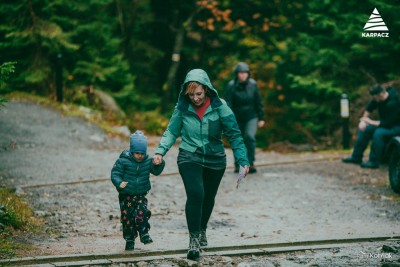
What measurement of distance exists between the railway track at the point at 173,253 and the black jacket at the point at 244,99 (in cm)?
615

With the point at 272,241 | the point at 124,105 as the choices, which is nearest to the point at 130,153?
the point at 272,241

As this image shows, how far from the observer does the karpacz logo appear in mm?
18172

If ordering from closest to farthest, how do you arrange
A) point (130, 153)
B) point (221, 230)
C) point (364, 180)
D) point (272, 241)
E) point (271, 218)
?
point (130, 153), point (272, 241), point (221, 230), point (271, 218), point (364, 180)

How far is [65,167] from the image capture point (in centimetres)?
1495

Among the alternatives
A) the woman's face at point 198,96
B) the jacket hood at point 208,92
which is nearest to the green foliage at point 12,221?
the jacket hood at point 208,92

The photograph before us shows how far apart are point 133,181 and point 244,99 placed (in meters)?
6.88

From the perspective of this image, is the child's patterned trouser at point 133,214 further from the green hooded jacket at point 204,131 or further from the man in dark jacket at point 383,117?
the man in dark jacket at point 383,117

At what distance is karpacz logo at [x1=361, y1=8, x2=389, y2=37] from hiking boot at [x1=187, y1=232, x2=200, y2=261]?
37.5 ft

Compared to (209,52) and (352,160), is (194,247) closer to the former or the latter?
(352,160)

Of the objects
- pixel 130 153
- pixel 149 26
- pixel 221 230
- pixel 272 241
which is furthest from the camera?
pixel 149 26

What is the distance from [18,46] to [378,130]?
1170 cm

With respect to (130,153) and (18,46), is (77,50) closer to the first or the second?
(18,46)

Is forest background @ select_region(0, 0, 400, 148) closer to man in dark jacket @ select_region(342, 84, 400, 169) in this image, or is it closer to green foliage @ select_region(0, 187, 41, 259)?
man in dark jacket @ select_region(342, 84, 400, 169)

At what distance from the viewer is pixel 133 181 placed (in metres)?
8.20
